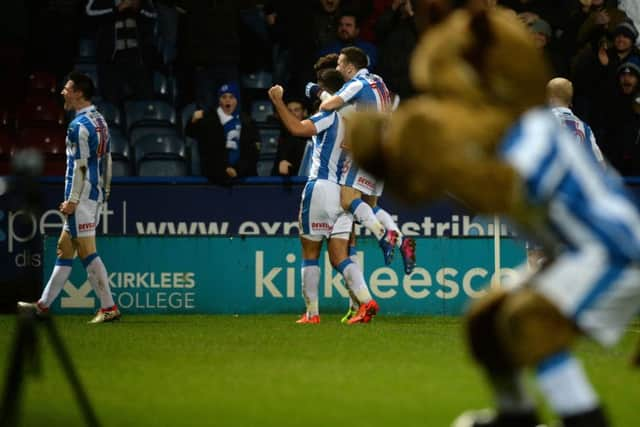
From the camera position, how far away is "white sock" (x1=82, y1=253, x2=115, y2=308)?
12.6 m

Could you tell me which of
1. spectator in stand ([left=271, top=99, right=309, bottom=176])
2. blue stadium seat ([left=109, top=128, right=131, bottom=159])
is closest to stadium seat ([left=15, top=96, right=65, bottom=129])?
blue stadium seat ([left=109, top=128, right=131, bottom=159])

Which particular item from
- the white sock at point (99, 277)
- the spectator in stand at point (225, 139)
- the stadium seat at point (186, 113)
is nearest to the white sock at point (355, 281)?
the white sock at point (99, 277)

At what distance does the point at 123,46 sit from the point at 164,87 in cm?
106

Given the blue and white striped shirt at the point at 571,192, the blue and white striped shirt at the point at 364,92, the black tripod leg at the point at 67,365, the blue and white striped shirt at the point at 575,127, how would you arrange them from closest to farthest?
the blue and white striped shirt at the point at 571,192 < the black tripod leg at the point at 67,365 < the blue and white striped shirt at the point at 575,127 < the blue and white striped shirt at the point at 364,92

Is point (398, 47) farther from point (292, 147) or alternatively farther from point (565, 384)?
→ point (565, 384)

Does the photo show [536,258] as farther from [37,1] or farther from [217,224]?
[37,1]

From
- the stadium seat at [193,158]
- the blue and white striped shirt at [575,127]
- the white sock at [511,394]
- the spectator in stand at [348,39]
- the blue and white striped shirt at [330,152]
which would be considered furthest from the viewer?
the stadium seat at [193,158]

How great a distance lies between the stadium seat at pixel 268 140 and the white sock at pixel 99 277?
4110 mm

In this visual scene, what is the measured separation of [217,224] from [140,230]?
856 mm

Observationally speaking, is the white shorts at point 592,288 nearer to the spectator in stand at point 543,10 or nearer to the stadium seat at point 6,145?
the stadium seat at point 6,145

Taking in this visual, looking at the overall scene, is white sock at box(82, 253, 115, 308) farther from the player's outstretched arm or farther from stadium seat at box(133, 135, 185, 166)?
stadium seat at box(133, 135, 185, 166)

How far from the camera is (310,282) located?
12578mm

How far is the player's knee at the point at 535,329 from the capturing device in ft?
15.5

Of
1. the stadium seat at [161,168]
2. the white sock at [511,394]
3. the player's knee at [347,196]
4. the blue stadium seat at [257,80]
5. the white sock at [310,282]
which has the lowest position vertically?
the white sock at [310,282]
